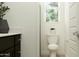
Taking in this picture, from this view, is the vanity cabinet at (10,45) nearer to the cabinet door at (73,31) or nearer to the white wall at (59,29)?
the white wall at (59,29)

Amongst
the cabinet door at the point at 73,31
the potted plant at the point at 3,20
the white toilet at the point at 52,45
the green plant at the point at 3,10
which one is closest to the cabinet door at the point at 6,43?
the potted plant at the point at 3,20

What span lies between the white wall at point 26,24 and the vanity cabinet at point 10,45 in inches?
2.4

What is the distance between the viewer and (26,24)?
5.83ft

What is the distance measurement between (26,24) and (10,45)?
31 cm

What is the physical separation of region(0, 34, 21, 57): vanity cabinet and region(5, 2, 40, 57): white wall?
62 millimetres

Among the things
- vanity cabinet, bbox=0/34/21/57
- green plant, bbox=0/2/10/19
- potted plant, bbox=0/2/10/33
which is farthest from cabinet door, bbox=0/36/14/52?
green plant, bbox=0/2/10/19

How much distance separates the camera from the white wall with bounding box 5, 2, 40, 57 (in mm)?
1750

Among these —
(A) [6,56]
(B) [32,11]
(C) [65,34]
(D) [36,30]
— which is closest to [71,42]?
(C) [65,34]

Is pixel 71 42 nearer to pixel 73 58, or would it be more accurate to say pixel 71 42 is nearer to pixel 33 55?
pixel 73 58

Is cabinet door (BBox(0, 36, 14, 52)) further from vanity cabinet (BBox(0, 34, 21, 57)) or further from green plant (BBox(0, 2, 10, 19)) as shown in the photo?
green plant (BBox(0, 2, 10, 19))

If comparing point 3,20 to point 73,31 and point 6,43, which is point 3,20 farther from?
point 73,31

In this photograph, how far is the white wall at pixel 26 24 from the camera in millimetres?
1750

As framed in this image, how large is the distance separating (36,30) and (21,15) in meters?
0.25

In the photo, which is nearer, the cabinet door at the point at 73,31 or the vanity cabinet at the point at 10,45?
the vanity cabinet at the point at 10,45
